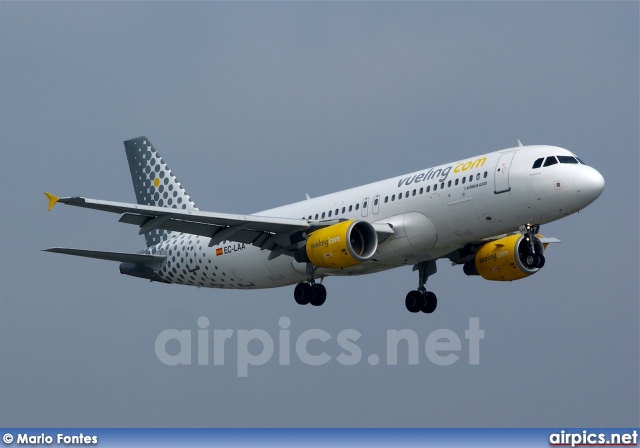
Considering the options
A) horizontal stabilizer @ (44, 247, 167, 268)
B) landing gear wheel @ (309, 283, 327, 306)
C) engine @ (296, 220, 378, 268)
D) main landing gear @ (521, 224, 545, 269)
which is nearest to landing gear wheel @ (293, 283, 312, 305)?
landing gear wheel @ (309, 283, 327, 306)

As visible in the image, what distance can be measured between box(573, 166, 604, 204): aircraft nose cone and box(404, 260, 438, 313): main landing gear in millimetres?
10576

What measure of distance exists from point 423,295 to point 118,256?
12650 mm

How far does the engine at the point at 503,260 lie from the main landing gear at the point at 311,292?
6.49m

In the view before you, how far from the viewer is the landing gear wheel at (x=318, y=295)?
55281 mm

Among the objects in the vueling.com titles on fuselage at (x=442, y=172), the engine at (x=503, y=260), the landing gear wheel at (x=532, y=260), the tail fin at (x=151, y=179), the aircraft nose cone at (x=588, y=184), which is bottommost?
the landing gear wheel at (x=532, y=260)

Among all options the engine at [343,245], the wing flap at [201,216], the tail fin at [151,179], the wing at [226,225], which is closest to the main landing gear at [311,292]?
Result: the wing at [226,225]

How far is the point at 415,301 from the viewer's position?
58.4 metres

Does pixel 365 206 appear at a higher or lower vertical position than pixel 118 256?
lower

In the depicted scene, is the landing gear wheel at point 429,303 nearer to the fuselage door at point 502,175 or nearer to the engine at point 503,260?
the engine at point 503,260

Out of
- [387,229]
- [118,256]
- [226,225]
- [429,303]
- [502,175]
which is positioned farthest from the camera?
[118,256]

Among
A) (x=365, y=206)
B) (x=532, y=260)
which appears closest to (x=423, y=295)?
(x=365, y=206)

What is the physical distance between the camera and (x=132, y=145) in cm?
6762

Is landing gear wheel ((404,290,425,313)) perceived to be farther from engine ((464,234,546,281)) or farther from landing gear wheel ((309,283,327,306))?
landing gear wheel ((309,283,327,306))

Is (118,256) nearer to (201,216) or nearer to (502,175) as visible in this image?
(201,216)
